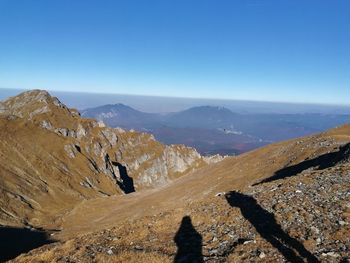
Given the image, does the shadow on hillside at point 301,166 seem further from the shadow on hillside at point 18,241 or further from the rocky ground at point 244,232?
the shadow on hillside at point 18,241

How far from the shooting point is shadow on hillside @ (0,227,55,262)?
6829 centimetres

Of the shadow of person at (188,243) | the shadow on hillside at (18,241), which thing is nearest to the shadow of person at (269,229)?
the shadow of person at (188,243)

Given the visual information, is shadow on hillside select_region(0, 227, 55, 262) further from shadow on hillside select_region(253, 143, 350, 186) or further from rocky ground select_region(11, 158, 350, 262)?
rocky ground select_region(11, 158, 350, 262)

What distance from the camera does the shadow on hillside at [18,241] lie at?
224 feet

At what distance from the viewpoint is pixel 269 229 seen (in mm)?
23641

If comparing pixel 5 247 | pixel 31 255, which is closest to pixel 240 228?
pixel 31 255

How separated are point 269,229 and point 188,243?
5113mm

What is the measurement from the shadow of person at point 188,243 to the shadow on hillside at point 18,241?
1886 inches

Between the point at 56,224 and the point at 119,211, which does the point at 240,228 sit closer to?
the point at 119,211

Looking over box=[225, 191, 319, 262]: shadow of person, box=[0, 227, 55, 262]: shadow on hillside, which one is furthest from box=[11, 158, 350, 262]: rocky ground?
box=[0, 227, 55, 262]: shadow on hillside

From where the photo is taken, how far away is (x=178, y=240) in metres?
24.8

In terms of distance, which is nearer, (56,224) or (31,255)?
(31,255)

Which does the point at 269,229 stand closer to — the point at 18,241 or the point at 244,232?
the point at 244,232

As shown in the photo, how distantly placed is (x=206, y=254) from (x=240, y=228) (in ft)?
13.4
